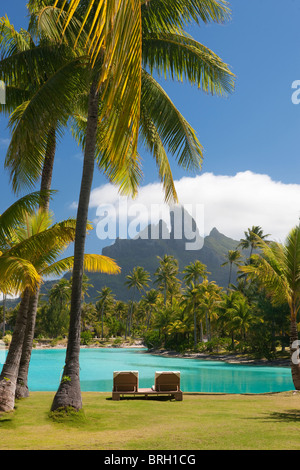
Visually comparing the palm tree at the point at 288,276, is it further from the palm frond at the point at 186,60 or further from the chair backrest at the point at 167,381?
the palm frond at the point at 186,60

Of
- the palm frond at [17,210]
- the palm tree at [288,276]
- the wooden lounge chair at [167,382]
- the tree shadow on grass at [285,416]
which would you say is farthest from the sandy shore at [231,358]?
the palm frond at [17,210]

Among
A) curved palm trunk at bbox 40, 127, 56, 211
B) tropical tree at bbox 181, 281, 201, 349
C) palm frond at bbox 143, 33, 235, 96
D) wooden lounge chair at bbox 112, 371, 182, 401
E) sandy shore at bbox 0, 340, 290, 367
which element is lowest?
sandy shore at bbox 0, 340, 290, 367

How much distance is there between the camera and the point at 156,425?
746 centimetres

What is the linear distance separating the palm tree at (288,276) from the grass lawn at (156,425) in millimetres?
2725

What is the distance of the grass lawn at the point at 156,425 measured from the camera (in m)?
5.57

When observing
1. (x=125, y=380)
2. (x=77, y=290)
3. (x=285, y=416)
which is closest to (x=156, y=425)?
(x=285, y=416)

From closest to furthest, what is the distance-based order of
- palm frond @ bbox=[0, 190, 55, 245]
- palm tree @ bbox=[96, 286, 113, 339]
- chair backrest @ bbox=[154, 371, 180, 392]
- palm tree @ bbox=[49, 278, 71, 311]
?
palm frond @ bbox=[0, 190, 55, 245], chair backrest @ bbox=[154, 371, 180, 392], palm tree @ bbox=[49, 278, 71, 311], palm tree @ bbox=[96, 286, 113, 339]

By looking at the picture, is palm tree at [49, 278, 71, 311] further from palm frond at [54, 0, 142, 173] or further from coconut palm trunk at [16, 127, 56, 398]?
palm frond at [54, 0, 142, 173]

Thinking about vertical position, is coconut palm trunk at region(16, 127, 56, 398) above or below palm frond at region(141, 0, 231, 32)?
below

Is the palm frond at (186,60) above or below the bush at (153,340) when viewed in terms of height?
above

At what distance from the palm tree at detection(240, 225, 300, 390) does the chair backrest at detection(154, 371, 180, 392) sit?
442 centimetres

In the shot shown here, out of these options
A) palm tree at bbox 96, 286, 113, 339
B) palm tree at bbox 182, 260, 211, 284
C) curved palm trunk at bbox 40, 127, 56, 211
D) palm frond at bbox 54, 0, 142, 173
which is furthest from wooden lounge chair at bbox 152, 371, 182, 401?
palm tree at bbox 96, 286, 113, 339

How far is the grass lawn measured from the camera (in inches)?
219

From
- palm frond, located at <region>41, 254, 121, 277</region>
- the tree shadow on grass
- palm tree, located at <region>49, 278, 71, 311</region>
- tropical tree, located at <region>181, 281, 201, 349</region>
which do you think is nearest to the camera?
the tree shadow on grass
